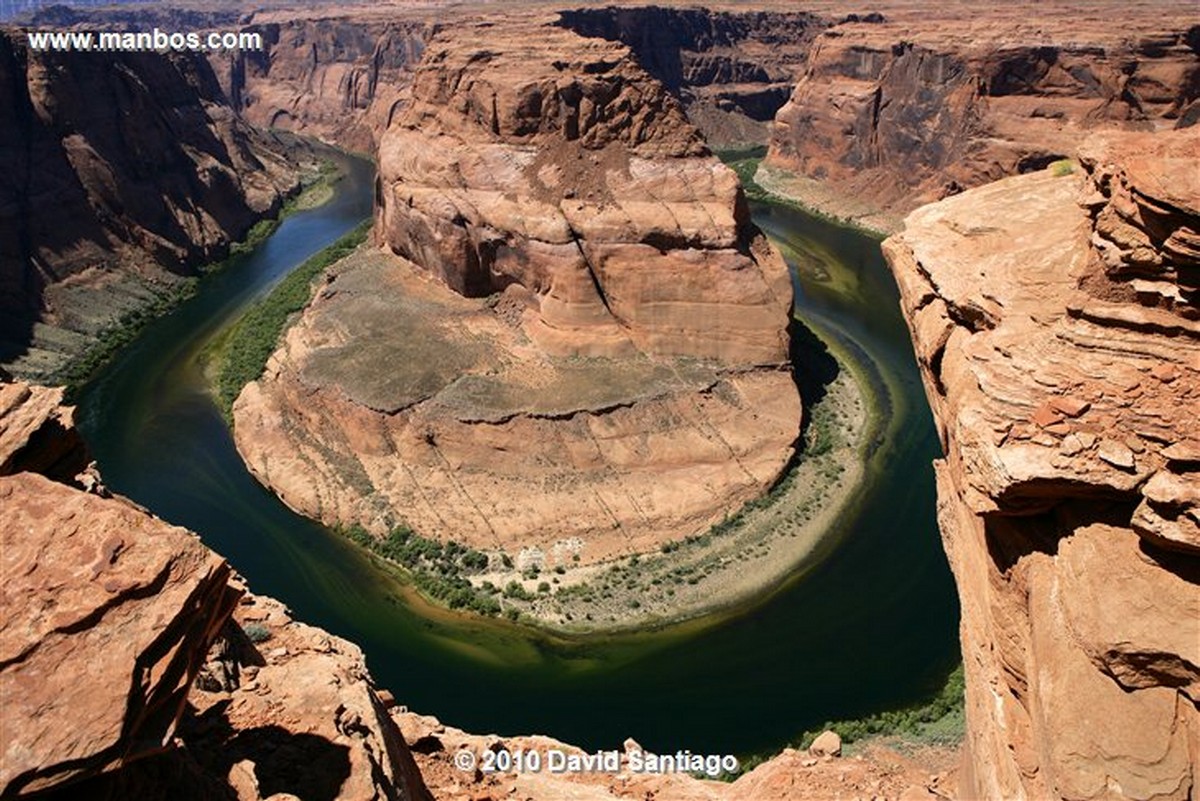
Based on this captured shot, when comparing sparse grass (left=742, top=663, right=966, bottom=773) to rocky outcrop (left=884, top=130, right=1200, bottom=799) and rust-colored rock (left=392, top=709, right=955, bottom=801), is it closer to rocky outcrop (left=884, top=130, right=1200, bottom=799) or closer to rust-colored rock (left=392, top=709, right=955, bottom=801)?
rust-colored rock (left=392, top=709, right=955, bottom=801)

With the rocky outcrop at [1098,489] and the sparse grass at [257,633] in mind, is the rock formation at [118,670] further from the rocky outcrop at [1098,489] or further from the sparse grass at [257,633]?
the rocky outcrop at [1098,489]

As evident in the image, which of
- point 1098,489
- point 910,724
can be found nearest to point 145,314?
point 910,724

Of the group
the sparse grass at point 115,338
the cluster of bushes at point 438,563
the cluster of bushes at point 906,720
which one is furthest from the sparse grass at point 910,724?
the sparse grass at point 115,338

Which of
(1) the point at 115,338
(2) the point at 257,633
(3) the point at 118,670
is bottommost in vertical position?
(1) the point at 115,338

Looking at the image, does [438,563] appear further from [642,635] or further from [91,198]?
[91,198]

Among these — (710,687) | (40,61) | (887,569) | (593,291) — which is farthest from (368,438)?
(40,61)

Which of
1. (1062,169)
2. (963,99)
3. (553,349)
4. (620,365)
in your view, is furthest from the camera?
(963,99)
